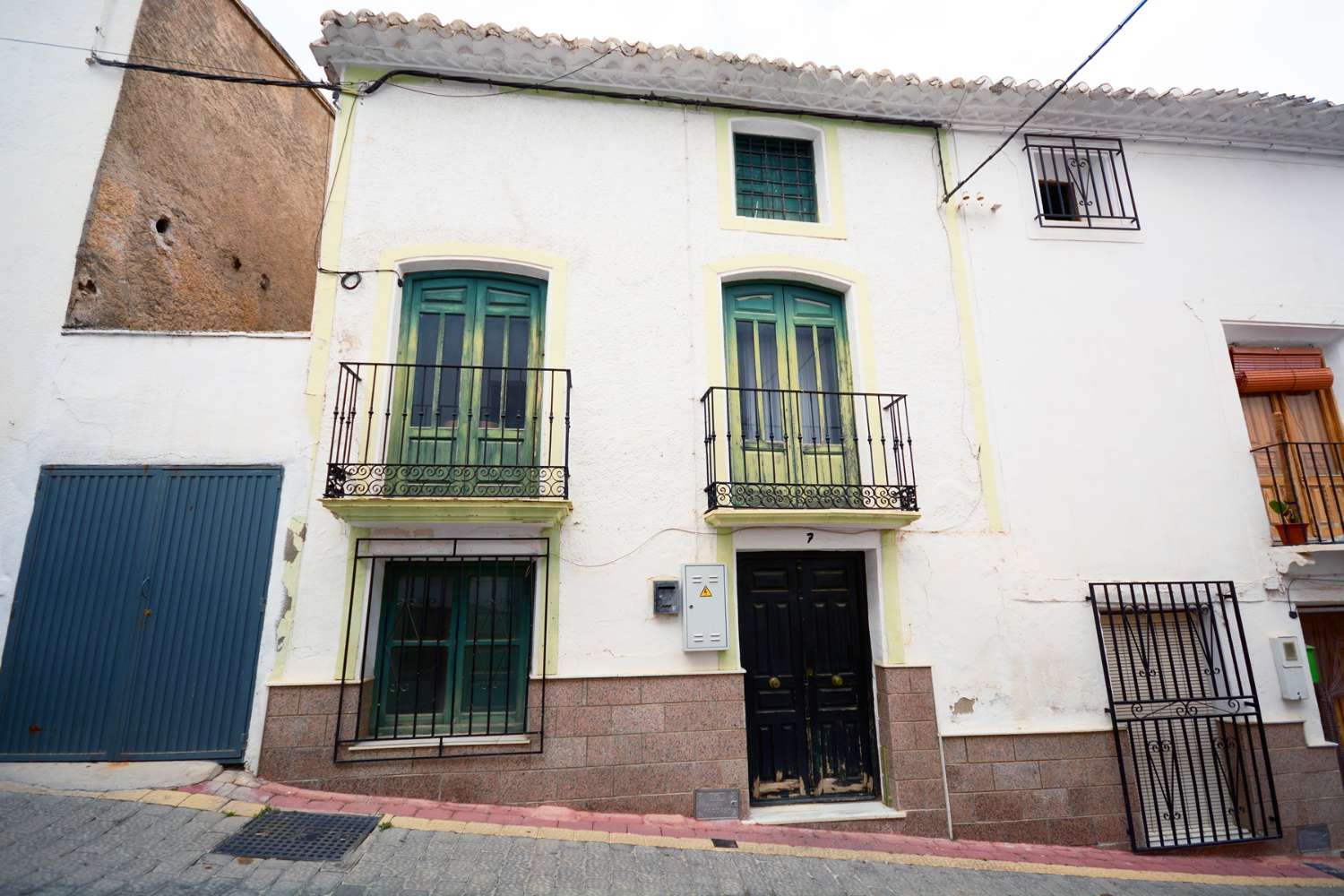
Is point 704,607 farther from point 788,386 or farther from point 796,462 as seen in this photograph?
point 788,386

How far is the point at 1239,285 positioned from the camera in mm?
6812

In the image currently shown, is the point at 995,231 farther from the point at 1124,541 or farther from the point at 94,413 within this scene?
the point at 94,413

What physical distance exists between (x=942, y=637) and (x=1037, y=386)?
2695mm

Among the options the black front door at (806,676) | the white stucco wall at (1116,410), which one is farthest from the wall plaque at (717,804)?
the white stucco wall at (1116,410)

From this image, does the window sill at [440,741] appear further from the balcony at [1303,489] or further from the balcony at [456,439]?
the balcony at [1303,489]

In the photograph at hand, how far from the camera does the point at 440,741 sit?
4.62 m

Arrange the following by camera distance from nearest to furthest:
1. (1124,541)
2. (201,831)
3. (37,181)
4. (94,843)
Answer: (94,843) < (201,831) < (37,181) < (1124,541)

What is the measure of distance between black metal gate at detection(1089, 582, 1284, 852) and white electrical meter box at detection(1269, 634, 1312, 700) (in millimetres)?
282

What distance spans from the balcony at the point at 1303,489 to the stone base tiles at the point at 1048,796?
96.9 inches

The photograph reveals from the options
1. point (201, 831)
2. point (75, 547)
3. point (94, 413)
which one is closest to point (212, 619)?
point (75, 547)

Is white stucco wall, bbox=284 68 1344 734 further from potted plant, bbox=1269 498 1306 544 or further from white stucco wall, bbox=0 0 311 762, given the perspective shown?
white stucco wall, bbox=0 0 311 762

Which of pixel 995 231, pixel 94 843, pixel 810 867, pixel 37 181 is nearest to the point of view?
pixel 94 843

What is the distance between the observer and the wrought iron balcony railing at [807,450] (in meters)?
5.42

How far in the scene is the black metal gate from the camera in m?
5.39
